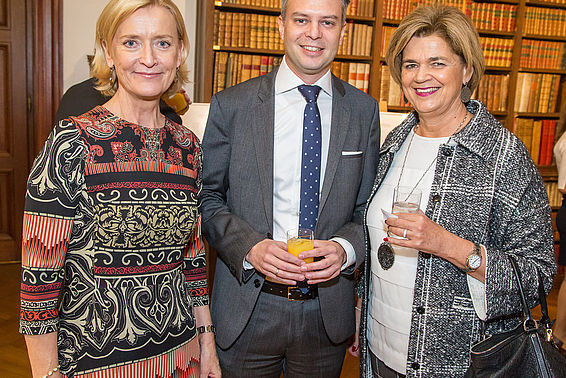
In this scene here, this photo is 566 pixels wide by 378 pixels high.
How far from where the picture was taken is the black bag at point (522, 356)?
1326mm

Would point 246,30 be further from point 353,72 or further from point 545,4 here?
point 545,4

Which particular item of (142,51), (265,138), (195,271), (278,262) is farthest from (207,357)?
(142,51)

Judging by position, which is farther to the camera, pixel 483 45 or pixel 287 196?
pixel 483 45

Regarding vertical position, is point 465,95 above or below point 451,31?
below

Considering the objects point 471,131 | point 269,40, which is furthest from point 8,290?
point 471,131

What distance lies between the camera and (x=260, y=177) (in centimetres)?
170

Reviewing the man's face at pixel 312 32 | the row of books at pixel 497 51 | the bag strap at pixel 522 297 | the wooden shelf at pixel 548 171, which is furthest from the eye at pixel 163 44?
the wooden shelf at pixel 548 171

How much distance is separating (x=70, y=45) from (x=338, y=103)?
11.1 feet

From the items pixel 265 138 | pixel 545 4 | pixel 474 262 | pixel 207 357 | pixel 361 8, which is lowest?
pixel 207 357

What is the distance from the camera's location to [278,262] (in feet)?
5.04

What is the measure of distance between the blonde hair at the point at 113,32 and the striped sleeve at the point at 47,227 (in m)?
0.28

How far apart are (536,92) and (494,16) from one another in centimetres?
90

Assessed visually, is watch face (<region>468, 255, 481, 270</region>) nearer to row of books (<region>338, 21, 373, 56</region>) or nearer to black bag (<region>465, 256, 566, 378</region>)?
black bag (<region>465, 256, 566, 378</region>)

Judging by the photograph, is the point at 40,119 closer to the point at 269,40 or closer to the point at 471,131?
the point at 269,40
